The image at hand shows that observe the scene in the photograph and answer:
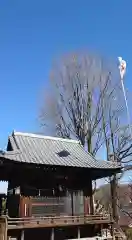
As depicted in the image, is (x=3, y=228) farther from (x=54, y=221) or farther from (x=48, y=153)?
(x=48, y=153)

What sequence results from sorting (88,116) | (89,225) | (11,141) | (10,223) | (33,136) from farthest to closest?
(88,116)
(33,136)
(11,141)
(89,225)
(10,223)

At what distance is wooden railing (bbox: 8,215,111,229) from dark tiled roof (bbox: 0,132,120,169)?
290 cm

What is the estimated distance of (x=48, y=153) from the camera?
18516 millimetres

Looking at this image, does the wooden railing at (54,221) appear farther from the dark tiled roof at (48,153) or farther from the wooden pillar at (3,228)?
the dark tiled roof at (48,153)

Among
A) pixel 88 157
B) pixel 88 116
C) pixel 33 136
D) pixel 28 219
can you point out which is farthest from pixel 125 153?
pixel 28 219

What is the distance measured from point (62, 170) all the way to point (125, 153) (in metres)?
11.6

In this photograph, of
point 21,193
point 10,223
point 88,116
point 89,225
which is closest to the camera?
point 10,223

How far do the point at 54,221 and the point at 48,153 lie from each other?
4.26 meters

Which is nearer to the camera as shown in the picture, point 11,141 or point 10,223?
point 10,223

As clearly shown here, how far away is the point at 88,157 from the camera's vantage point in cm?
1964

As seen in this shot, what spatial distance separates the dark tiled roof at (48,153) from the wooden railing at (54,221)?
2905mm

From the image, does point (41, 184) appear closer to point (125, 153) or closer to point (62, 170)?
point (62, 170)

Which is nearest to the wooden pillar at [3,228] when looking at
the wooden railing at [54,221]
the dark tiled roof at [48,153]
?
the wooden railing at [54,221]

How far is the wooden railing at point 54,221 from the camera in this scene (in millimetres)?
14992
